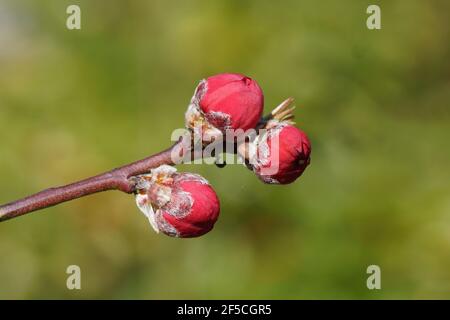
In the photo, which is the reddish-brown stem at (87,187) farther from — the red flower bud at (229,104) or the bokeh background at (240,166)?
the bokeh background at (240,166)

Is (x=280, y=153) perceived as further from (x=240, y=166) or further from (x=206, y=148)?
(x=240, y=166)

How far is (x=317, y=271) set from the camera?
7.64 ft

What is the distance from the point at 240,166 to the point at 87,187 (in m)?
Answer: 1.42

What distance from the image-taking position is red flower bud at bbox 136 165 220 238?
1.13 metres

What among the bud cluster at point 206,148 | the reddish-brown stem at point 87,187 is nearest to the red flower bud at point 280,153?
the bud cluster at point 206,148

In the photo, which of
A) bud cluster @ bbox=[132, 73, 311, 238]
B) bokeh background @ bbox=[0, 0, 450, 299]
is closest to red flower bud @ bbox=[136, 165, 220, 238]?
bud cluster @ bbox=[132, 73, 311, 238]

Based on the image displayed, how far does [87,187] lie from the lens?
1066 millimetres

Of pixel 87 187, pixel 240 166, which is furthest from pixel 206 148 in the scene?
pixel 240 166

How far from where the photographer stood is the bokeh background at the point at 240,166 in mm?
2377

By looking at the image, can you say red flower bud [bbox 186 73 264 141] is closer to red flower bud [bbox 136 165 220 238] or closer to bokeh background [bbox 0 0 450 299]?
red flower bud [bbox 136 165 220 238]

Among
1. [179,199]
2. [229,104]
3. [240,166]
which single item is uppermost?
[240,166]
